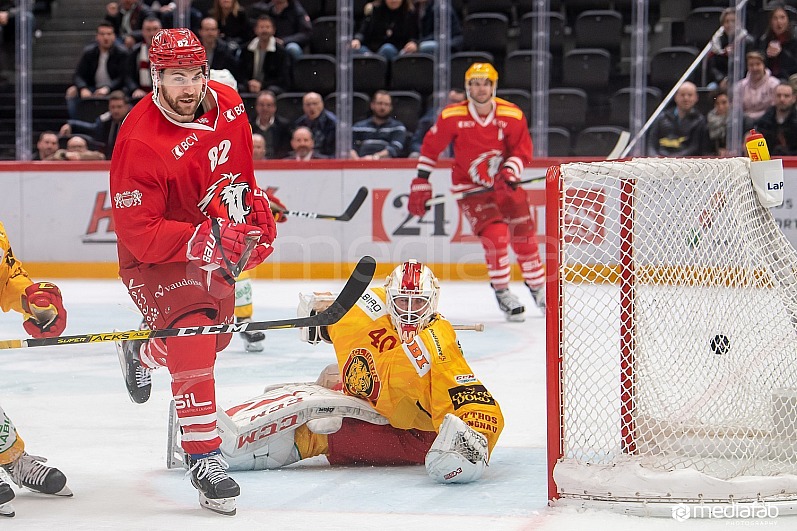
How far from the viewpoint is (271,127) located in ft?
26.5

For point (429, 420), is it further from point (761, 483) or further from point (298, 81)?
point (298, 81)

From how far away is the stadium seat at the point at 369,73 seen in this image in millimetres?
8023

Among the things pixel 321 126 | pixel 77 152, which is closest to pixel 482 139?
pixel 321 126

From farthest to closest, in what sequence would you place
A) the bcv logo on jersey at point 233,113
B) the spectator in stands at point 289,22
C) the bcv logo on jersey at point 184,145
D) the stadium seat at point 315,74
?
the spectator in stands at point 289,22
the stadium seat at point 315,74
the bcv logo on jersey at point 233,113
the bcv logo on jersey at point 184,145

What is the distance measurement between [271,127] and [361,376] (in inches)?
201

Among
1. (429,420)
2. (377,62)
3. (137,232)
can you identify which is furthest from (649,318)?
(377,62)

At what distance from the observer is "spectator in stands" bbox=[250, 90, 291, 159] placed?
803cm

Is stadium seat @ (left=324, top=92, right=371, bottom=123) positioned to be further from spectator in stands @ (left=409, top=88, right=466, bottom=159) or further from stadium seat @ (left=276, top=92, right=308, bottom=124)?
spectator in stands @ (left=409, top=88, right=466, bottom=159)

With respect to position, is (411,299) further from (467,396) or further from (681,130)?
(681,130)

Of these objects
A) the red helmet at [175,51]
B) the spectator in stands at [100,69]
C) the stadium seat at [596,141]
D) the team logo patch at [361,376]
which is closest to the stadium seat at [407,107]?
the stadium seat at [596,141]

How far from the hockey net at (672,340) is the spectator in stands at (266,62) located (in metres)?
5.69

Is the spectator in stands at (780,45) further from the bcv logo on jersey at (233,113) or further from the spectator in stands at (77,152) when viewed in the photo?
the bcv logo on jersey at (233,113)

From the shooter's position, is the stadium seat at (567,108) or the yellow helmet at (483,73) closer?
the yellow helmet at (483,73)

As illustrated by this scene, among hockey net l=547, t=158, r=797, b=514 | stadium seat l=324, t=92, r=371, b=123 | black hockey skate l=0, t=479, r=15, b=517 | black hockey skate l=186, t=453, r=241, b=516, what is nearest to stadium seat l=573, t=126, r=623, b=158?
stadium seat l=324, t=92, r=371, b=123
